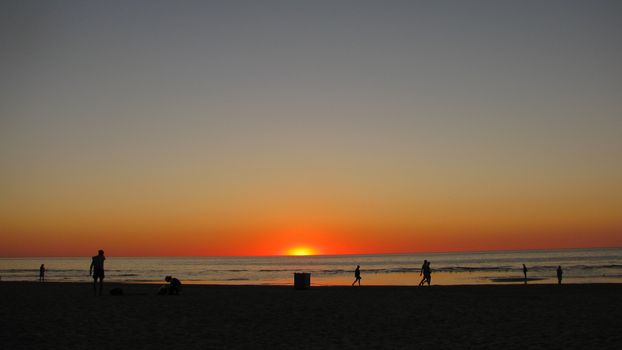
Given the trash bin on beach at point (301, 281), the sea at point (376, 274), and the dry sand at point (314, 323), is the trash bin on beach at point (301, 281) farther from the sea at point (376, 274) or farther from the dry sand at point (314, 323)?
the sea at point (376, 274)

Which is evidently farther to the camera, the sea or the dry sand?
the sea

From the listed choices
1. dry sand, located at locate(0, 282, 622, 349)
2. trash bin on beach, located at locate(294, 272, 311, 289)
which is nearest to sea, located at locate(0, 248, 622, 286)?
trash bin on beach, located at locate(294, 272, 311, 289)

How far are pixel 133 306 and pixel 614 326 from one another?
1514cm

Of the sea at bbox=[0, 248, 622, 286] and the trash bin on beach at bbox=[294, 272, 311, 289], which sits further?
the sea at bbox=[0, 248, 622, 286]

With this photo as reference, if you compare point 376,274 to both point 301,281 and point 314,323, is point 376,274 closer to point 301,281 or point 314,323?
point 301,281

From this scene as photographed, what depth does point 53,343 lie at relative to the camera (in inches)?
460

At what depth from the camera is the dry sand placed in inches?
468

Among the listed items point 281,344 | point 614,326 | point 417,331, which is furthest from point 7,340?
point 614,326

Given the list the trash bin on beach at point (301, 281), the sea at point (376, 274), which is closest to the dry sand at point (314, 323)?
the trash bin on beach at point (301, 281)

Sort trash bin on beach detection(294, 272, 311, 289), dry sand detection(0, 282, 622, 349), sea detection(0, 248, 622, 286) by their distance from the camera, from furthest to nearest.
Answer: sea detection(0, 248, 622, 286) < trash bin on beach detection(294, 272, 311, 289) < dry sand detection(0, 282, 622, 349)

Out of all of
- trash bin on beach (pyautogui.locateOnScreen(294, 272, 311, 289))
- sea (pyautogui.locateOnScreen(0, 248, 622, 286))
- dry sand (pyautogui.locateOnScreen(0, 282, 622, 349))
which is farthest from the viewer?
sea (pyautogui.locateOnScreen(0, 248, 622, 286))

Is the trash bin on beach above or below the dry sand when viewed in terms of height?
above

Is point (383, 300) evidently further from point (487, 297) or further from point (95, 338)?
point (95, 338)

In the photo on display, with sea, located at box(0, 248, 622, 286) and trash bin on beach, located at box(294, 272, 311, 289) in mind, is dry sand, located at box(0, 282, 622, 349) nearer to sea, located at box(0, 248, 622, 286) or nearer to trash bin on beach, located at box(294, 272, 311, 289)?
trash bin on beach, located at box(294, 272, 311, 289)
